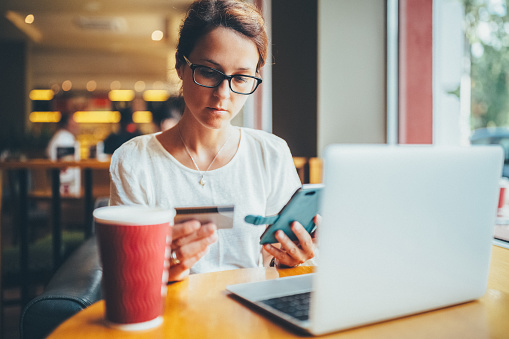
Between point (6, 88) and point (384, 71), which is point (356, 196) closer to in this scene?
point (384, 71)

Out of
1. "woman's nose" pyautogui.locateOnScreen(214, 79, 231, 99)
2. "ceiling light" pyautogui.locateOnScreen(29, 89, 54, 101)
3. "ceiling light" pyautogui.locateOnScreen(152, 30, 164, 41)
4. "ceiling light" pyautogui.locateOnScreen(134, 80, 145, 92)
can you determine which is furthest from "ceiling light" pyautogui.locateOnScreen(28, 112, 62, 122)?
"woman's nose" pyautogui.locateOnScreen(214, 79, 231, 99)

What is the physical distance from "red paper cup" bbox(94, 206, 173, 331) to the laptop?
0.60 ft

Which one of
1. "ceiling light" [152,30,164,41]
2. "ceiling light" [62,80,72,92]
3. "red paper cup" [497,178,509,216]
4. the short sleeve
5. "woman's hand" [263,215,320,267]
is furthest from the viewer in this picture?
"ceiling light" [62,80,72,92]

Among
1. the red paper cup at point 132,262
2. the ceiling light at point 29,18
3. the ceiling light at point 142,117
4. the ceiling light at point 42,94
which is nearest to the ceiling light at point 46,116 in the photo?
the ceiling light at point 42,94

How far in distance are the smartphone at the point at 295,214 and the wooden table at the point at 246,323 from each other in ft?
0.47

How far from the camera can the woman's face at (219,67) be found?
4.11 ft

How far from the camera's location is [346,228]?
1.88 feet

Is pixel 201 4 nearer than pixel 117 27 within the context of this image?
Yes

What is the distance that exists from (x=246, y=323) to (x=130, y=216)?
0.24 meters

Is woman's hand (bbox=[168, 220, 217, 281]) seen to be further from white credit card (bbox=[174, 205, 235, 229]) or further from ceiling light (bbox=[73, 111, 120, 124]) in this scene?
ceiling light (bbox=[73, 111, 120, 124])

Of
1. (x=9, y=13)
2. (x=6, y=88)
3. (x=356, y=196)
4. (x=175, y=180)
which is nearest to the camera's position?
(x=356, y=196)

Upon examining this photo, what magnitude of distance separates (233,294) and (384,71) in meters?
2.26

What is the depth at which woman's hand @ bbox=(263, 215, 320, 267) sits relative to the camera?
0.89 m

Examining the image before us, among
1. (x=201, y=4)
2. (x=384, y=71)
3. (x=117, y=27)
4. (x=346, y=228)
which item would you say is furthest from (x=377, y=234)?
(x=117, y=27)
